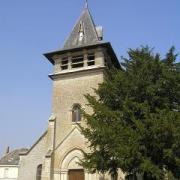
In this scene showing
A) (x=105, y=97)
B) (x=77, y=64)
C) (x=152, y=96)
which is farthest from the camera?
(x=77, y=64)

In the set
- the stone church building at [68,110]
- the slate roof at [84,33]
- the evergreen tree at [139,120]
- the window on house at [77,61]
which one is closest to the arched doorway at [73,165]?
the stone church building at [68,110]

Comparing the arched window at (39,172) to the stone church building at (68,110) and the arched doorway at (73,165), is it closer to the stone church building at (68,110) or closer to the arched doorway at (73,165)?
the stone church building at (68,110)

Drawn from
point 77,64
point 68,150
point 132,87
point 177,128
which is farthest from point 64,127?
point 177,128

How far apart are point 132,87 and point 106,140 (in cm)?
355

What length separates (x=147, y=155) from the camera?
16.7m

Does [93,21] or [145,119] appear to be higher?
[93,21]

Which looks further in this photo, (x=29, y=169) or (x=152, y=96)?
(x=29, y=169)

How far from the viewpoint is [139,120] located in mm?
16594

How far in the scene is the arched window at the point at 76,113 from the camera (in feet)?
79.7

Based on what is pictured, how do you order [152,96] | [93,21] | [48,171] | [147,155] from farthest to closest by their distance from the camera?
[93,21], [48,171], [152,96], [147,155]

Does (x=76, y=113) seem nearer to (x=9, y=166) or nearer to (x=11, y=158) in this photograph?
(x=9, y=166)

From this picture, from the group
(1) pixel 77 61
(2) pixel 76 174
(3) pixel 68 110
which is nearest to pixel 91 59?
(1) pixel 77 61

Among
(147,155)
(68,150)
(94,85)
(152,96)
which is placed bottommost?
(147,155)

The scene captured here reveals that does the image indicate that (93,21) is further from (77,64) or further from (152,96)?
(152,96)
